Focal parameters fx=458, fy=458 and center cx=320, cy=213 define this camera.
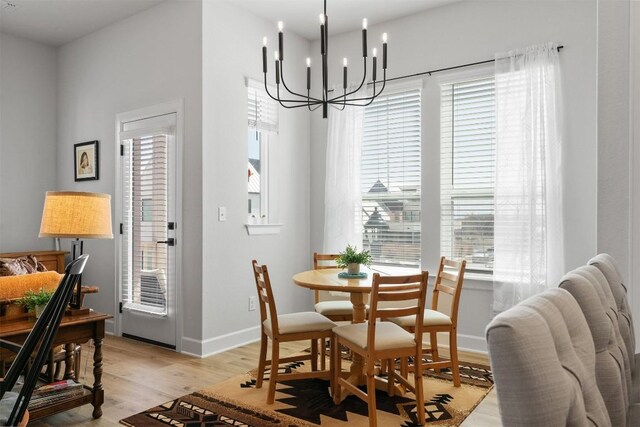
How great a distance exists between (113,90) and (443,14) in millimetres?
3234

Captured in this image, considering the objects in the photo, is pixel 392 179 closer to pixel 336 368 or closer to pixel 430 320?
pixel 430 320

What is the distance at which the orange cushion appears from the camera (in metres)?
2.42

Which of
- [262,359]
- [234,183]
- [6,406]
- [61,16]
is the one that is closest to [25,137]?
[61,16]

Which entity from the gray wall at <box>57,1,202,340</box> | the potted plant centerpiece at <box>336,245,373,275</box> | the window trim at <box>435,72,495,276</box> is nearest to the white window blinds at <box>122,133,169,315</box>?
the gray wall at <box>57,1,202,340</box>

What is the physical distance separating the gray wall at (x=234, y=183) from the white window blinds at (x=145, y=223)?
0.49 metres

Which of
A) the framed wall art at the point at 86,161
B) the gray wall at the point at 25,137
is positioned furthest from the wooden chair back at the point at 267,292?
the gray wall at the point at 25,137

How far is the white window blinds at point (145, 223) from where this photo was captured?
409 cm

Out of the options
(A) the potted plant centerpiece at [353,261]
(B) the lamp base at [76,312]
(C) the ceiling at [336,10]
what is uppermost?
(C) the ceiling at [336,10]

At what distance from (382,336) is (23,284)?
1967 millimetres

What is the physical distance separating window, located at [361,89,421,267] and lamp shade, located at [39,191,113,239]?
8.80 feet

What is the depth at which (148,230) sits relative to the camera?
4176 mm

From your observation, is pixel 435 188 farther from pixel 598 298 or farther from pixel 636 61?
pixel 598 298

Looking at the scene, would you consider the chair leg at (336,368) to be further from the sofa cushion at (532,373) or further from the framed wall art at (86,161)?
the framed wall art at (86,161)

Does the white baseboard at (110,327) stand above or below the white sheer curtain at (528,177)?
below
